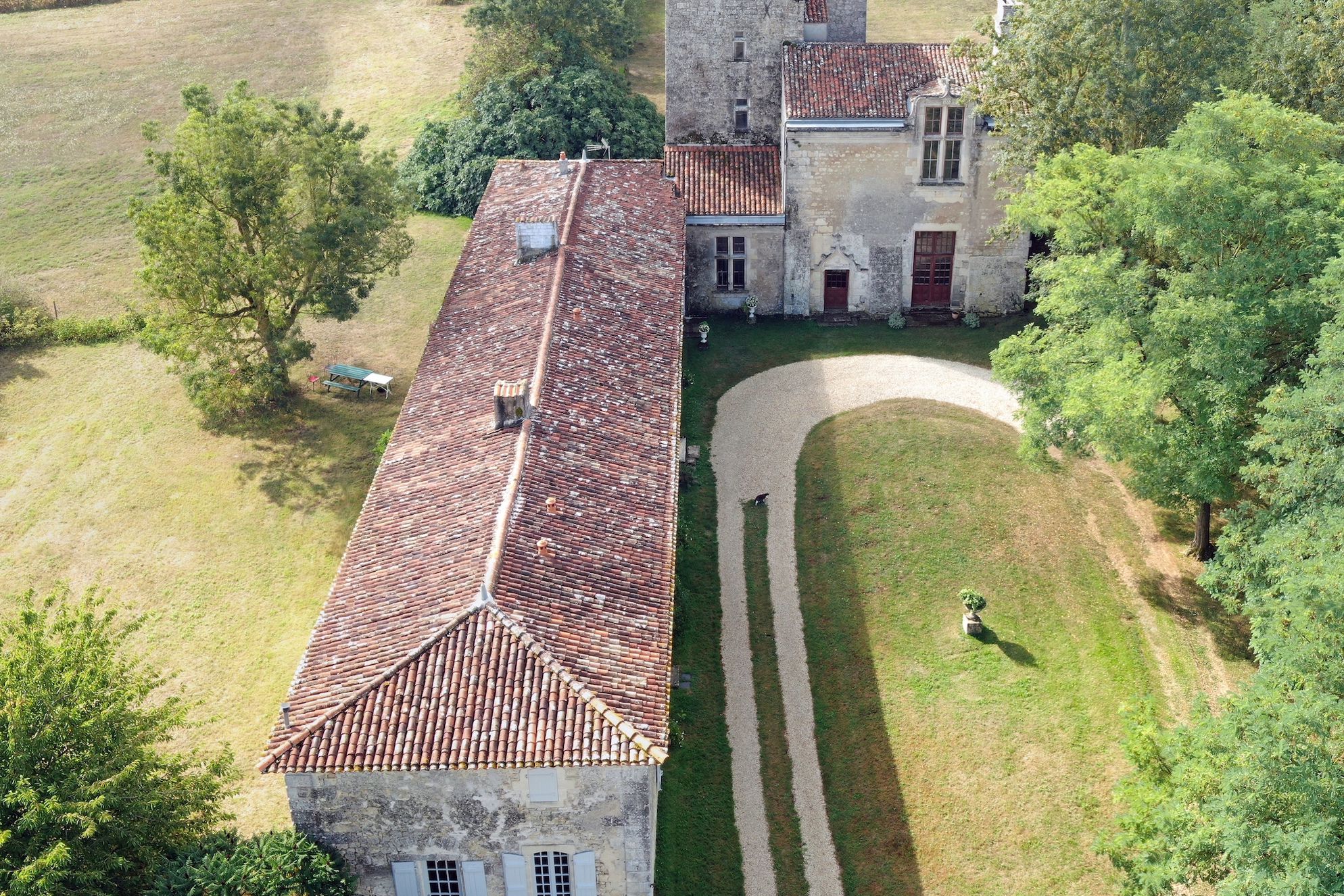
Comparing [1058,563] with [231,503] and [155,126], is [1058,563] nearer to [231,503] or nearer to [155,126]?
[231,503]

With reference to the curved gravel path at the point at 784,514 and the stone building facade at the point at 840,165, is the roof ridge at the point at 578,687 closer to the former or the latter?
the curved gravel path at the point at 784,514

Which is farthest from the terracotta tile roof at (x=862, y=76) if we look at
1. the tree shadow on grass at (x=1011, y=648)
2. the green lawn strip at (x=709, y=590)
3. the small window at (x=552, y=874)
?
the small window at (x=552, y=874)

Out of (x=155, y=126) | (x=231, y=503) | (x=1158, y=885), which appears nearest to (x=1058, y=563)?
(x=1158, y=885)

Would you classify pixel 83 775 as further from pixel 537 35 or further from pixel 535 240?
pixel 537 35

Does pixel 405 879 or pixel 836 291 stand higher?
pixel 836 291

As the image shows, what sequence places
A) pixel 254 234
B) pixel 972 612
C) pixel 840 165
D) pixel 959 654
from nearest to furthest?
pixel 959 654, pixel 972 612, pixel 254 234, pixel 840 165

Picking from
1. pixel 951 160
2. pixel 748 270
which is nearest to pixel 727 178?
pixel 748 270

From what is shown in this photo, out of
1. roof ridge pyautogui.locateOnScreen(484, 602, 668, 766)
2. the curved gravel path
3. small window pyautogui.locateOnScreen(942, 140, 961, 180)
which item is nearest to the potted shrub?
the curved gravel path

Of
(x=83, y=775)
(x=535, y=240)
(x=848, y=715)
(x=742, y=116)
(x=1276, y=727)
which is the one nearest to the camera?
(x=1276, y=727)
